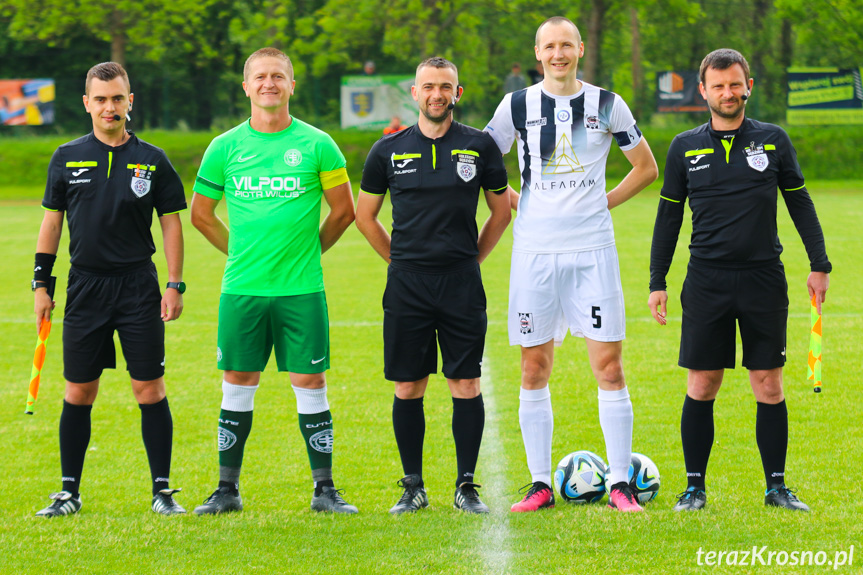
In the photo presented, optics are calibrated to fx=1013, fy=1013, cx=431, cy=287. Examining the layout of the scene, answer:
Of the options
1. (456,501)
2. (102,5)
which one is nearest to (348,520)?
(456,501)

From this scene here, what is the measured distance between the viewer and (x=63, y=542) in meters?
4.20

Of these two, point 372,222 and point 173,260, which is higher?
point 372,222

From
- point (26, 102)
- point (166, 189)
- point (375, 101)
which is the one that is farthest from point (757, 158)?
point (26, 102)

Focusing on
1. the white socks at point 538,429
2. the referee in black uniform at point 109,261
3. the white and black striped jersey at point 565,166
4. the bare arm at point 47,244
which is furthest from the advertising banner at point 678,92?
the bare arm at point 47,244

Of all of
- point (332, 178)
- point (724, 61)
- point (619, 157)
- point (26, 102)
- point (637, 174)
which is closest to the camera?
point (724, 61)

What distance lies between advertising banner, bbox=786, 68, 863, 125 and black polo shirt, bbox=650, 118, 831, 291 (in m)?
26.5

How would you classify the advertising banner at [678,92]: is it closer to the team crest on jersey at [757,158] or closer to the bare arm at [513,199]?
the bare arm at [513,199]

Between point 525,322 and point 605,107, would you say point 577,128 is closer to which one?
point 605,107

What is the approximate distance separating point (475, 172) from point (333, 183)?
66 centimetres

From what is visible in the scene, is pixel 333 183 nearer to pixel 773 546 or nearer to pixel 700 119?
pixel 773 546

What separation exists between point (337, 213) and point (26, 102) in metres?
28.9

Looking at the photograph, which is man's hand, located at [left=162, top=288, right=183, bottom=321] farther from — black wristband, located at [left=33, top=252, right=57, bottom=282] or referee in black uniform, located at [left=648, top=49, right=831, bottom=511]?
referee in black uniform, located at [left=648, top=49, right=831, bottom=511]

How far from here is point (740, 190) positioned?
448cm


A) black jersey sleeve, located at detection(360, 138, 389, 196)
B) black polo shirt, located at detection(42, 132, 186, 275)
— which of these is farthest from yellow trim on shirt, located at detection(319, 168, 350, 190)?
black polo shirt, located at detection(42, 132, 186, 275)
